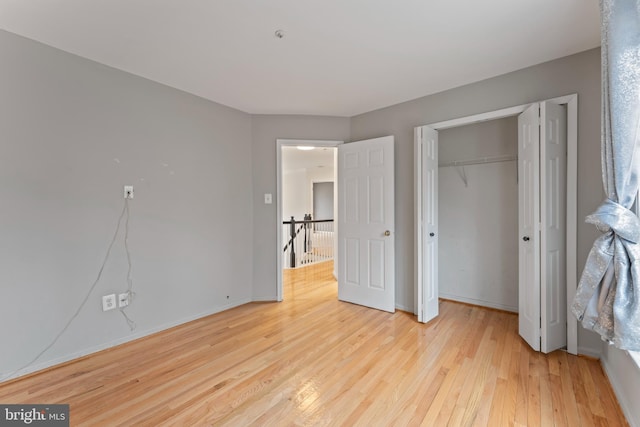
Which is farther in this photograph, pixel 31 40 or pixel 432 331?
pixel 432 331

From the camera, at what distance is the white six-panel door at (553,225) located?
2.16 m

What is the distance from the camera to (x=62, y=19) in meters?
1.76

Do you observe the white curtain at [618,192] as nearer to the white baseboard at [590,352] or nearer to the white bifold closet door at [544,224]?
the white bifold closet door at [544,224]

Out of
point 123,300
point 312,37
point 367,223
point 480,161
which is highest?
point 312,37

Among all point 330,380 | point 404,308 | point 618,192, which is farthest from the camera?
point 404,308

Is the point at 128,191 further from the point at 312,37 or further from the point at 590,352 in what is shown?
the point at 590,352

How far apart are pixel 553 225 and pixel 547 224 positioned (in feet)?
0.27

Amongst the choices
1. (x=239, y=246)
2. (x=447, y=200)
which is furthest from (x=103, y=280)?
(x=447, y=200)

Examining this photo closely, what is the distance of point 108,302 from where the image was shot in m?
2.33

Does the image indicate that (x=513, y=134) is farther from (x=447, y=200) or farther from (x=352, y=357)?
(x=352, y=357)

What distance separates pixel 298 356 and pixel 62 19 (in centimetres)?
286

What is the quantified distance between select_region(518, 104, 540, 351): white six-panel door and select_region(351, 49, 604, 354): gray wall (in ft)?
0.96

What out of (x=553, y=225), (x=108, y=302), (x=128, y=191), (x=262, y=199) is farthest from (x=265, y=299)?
(x=553, y=225)

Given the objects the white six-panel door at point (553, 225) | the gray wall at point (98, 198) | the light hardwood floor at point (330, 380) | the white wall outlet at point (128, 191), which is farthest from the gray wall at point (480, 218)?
the white wall outlet at point (128, 191)
